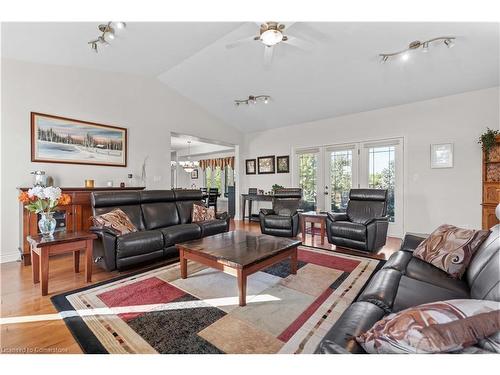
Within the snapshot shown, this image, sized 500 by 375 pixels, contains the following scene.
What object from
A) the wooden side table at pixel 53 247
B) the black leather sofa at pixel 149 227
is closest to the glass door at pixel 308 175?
the black leather sofa at pixel 149 227

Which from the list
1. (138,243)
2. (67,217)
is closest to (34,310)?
(138,243)

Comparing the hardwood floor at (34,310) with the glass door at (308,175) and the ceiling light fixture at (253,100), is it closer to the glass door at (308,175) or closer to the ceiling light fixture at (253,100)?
the glass door at (308,175)

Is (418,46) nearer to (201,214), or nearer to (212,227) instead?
(212,227)

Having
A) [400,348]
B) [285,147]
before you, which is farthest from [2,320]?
[285,147]

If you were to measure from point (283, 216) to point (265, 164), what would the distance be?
2711 millimetres

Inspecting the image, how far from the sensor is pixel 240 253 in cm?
236

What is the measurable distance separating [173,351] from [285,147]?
221 inches

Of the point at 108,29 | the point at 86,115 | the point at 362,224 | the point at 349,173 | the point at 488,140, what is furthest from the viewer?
the point at 349,173

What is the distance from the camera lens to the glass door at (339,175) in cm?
548

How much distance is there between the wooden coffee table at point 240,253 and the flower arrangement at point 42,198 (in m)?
1.42

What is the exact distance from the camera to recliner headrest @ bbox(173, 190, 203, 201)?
4215 millimetres

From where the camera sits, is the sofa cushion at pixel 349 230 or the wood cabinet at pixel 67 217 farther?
the sofa cushion at pixel 349 230

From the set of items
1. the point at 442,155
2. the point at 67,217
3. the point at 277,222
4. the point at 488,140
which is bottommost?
the point at 277,222
